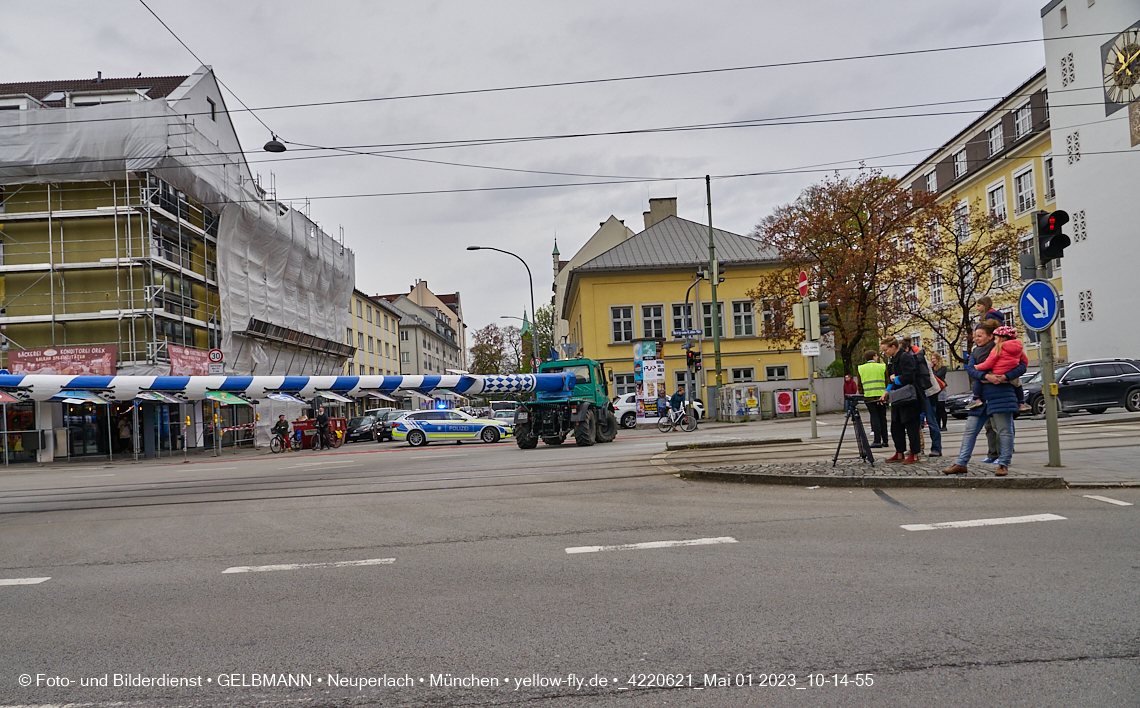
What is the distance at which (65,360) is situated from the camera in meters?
33.5

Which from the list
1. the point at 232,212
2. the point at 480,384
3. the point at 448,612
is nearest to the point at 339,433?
the point at 232,212

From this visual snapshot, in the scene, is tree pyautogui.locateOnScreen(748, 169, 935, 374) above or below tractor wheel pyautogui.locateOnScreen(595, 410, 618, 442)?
above

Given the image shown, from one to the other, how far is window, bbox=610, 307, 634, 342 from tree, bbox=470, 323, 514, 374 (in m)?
34.8

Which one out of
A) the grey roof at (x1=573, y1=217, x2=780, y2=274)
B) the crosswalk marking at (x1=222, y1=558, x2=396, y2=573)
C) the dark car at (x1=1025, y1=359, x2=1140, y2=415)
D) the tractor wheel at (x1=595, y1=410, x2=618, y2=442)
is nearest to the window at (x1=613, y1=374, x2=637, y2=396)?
the grey roof at (x1=573, y1=217, x2=780, y2=274)

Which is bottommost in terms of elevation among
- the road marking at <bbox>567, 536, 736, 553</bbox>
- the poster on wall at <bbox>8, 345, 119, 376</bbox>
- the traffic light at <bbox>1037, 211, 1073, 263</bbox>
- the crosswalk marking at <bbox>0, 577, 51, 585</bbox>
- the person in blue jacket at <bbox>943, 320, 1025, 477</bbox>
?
the road marking at <bbox>567, 536, 736, 553</bbox>

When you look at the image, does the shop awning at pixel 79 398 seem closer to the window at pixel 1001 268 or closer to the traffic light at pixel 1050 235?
the traffic light at pixel 1050 235

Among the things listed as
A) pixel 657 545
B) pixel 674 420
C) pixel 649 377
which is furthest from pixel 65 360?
pixel 657 545

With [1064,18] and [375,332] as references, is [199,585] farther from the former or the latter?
[375,332]

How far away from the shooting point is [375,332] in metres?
75.7

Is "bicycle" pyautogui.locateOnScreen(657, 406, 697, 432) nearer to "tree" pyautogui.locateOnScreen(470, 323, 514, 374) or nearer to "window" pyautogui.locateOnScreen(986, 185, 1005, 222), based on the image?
"window" pyautogui.locateOnScreen(986, 185, 1005, 222)

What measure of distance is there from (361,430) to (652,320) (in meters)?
19.0

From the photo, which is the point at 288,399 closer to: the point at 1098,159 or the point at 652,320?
the point at 652,320

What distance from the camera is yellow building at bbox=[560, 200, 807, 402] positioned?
50875 millimetres

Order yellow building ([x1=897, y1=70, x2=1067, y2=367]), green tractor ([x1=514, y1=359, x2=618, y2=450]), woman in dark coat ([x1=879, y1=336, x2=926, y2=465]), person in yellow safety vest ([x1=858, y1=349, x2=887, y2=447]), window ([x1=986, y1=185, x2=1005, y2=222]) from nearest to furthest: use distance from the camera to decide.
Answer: woman in dark coat ([x1=879, y1=336, x2=926, y2=465]) → person in yellow safety vest ([x1=858, y1=349, x2=887, y2=447]) → green tractor ([x1=514, y1=359, x2=618, y2=450]) → yellow building ([x1=897, y1=70, x2=1067, y2=367]) → window ([x1=986, y1=185, x2=1005, y2=222])
